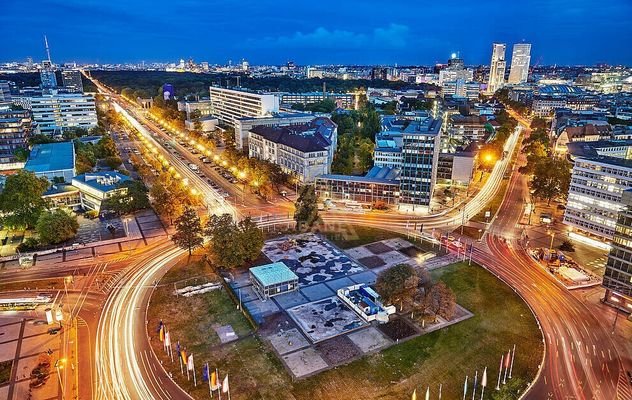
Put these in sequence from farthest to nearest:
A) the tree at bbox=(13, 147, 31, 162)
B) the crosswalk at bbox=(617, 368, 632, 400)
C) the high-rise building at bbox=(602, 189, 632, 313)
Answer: the tree at bbox=(13, 147, 31, 162) < the high-rise building at bbox=(602, 189, 632, 313) < the crosswalk at bbox=(617, 368, 632, 400)

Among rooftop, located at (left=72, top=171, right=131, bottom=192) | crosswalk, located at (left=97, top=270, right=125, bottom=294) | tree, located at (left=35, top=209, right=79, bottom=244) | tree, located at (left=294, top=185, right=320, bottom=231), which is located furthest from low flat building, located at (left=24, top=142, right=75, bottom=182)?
tree, located at (left=294, top=185, right=320, bottom=231)

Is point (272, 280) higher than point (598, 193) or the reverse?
the reverse

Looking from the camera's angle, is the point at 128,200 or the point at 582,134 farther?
the point at 582,134

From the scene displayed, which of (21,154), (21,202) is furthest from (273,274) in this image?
(21,154)

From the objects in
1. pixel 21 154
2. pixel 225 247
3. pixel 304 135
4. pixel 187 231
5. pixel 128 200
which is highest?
pixel 304 135

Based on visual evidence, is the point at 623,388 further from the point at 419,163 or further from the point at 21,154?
the point at 21,154

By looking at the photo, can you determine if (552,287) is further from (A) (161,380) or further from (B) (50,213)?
(B) (50,213)

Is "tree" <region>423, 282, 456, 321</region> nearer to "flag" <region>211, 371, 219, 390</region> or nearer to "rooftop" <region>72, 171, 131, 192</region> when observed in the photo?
"flag" <region>211, 371, 219, 390</region>
